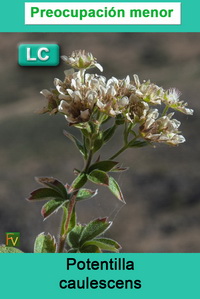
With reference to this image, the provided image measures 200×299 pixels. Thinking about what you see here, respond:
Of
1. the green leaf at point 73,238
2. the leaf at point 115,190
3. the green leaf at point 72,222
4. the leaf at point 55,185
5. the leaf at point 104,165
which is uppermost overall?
the leaf at point 104,165

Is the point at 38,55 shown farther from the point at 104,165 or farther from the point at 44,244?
the point at 44,244

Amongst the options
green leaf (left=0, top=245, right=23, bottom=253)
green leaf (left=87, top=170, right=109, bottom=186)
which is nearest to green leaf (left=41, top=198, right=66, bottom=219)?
green leaf (left=87, top=170, right=109, bottom=186)

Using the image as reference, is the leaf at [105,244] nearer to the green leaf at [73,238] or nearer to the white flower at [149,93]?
the green leaf at [73,238]

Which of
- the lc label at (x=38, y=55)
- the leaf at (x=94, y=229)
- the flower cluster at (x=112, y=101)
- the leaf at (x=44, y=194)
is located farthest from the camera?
the lc label at (x=38, y=55)

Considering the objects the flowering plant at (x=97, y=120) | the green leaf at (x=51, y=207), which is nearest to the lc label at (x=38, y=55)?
the flowering plant at (x=97, y=120)

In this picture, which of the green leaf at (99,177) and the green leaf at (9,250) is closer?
the green leaf at (99,177)

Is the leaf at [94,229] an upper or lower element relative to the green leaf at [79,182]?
lower

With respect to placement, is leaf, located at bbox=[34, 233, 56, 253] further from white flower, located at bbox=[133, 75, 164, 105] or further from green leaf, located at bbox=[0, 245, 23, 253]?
white flower, located at bbox=[133, 75, 164, 105]
